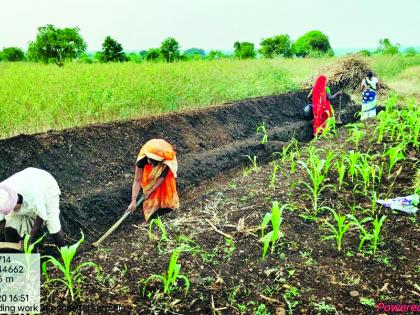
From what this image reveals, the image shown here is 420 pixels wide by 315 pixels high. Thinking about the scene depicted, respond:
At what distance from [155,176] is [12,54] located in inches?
910

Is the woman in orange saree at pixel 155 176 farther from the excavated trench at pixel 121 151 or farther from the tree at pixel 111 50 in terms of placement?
the tree at pixel 111 50

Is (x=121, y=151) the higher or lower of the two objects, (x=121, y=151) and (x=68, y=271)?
the higher

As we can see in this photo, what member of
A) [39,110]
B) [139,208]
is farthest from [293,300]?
[39,110]

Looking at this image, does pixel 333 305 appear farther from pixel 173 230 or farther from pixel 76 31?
pixel 76 31

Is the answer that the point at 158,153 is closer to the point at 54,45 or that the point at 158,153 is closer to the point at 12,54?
the point at 54,45

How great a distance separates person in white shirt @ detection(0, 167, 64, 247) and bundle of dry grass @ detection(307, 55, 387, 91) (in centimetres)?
999

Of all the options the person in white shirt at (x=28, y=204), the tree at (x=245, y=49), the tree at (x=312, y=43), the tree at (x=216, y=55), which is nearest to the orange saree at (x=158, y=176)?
the person in white shirt at (x=28, y=204)

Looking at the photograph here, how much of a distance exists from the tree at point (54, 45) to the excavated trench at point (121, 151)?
5.40 meters

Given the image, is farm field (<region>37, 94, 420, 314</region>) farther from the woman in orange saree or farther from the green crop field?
the green crop field

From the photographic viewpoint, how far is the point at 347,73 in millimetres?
11953

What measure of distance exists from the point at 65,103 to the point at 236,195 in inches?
128

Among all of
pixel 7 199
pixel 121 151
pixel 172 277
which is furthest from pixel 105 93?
pixel 172 277

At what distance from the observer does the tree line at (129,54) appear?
1104cm

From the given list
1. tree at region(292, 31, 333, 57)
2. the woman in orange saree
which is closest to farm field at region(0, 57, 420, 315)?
the woman in orange saree
